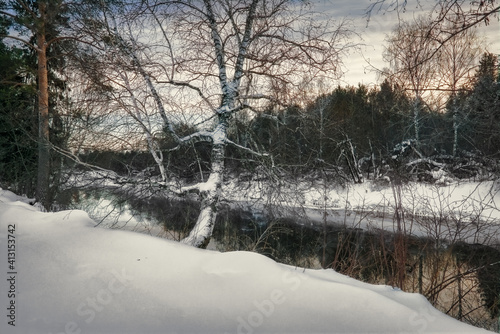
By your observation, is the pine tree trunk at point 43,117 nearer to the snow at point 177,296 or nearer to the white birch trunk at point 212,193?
the white birch trunk at point 212,193

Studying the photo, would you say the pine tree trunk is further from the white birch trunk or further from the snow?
the snow

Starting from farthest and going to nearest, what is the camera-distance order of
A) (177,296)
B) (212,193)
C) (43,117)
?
(43,117) → (212,193) → (177,296)

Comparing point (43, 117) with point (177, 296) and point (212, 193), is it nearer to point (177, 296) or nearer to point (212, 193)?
point (212, 193)

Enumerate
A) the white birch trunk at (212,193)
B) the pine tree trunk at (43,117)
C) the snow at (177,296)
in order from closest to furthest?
the snow at (177,296) < the white birch trunk at (212,193) < the pine tree trunk at (43,117)

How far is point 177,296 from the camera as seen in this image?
1864 millimetres

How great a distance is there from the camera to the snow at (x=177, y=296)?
5.53ft

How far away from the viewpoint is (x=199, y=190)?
216 inches

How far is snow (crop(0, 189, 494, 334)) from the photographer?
1685 mm

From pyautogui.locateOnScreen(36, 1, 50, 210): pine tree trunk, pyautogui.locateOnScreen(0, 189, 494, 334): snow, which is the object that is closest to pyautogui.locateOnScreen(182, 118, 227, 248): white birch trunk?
pyautogui.locateOnScreen(0, 189, 494, 334): snow

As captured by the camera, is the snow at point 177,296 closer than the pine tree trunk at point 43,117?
Yes

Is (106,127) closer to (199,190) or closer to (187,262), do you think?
(199,190)

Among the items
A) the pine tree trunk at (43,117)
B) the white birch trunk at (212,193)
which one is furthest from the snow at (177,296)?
the pine tree trunk at (43,117)

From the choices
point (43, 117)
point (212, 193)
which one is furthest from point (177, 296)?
point (43, 117)

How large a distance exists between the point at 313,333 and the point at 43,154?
921cm
